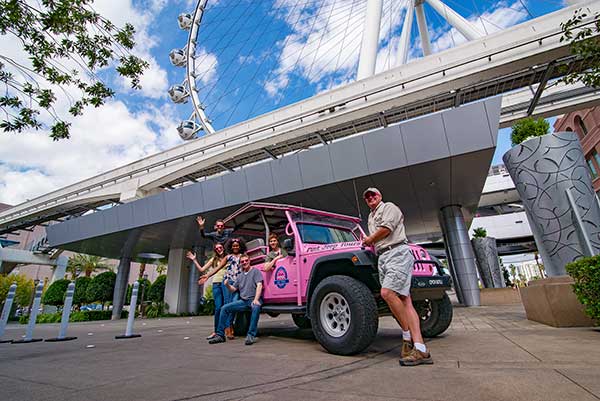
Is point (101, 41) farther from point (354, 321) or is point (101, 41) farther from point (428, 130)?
Answer: point (428, 130)

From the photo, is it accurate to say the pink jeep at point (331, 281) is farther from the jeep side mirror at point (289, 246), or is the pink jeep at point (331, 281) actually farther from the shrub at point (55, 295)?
the shrub at point (55, 295)

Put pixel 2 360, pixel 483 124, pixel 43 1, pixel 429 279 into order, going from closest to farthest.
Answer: pixel 429 279 < pixel 2 360 < pixel 43 1 < pixel 483 124

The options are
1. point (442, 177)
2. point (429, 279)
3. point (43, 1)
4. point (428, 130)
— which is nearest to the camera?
point (429, 279)

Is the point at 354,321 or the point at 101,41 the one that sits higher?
the point at 101,41

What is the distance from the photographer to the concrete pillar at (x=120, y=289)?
828 inches

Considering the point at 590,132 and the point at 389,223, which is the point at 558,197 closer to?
the point at 389,223

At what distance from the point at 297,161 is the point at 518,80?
11851 mm

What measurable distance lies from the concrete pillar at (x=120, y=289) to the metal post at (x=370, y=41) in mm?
20942

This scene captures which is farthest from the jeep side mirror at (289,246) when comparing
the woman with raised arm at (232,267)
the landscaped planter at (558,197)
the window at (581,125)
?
the window at (581,125)

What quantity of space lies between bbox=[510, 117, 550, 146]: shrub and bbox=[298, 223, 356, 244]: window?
5.65 metres

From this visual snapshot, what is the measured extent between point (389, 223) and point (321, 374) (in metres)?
1.59

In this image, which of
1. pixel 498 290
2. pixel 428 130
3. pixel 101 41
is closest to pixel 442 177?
pixel 428 130

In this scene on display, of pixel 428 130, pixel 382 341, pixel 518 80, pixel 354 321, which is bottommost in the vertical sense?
pixel 382 341

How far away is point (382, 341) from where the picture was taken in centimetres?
451
